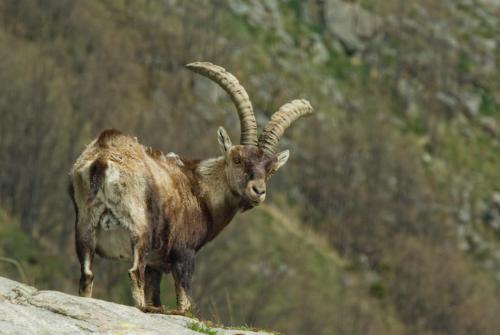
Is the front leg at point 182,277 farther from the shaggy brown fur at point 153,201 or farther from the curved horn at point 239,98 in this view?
the curved horn at point 239,98

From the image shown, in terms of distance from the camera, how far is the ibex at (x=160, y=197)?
13688 mm

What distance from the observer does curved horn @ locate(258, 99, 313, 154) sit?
55.3 ft

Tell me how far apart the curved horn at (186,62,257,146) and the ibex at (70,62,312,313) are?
0.05ft

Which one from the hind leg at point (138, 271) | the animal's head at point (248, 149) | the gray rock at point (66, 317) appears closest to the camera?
the gray rock at point (66, 317)

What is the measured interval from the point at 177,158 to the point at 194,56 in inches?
3791

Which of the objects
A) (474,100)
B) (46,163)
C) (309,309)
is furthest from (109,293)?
(474,100)

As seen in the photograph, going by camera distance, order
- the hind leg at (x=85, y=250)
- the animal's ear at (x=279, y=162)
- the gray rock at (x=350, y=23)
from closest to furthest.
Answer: the hind leg at (x=85, y=250) → the animal's ear at (x=279, y=162) → the gray rock at (x=350, y=23)

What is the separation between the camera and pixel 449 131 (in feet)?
438

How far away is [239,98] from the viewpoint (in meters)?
Result: 16.9

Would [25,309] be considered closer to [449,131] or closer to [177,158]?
[177,158]

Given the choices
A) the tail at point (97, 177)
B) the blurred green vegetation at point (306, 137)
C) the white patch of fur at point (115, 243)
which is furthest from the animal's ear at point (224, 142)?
the blurred green vegetation at point (306, 137)

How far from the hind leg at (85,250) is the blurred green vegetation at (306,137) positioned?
3689 cm

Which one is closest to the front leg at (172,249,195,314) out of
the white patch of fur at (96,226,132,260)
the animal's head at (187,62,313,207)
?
the white patch of fur at (96,226,132,260)

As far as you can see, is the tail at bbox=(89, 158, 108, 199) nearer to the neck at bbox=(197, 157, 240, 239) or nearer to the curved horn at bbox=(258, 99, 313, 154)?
the neck at bbox=(197, 157, 240, 239)
